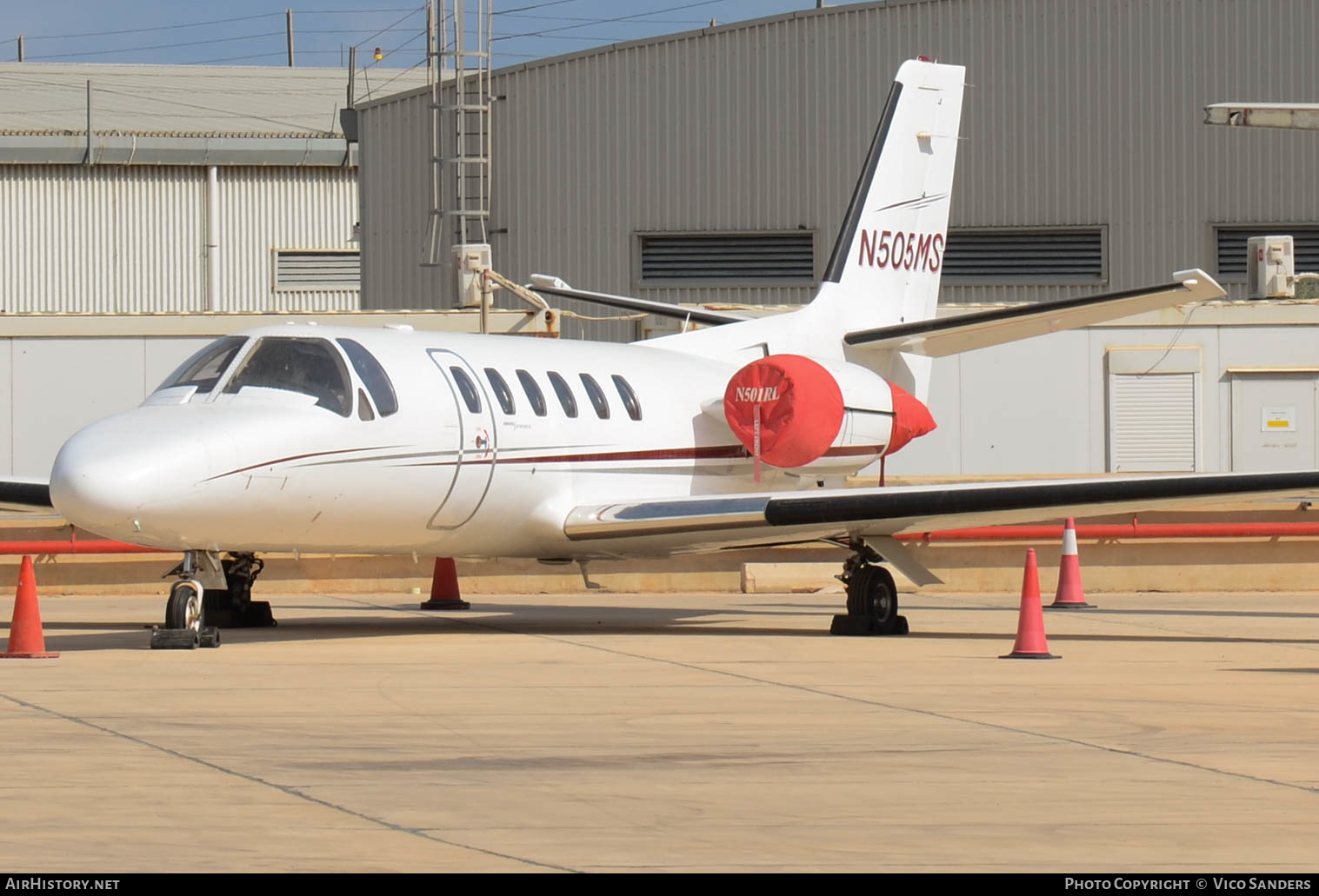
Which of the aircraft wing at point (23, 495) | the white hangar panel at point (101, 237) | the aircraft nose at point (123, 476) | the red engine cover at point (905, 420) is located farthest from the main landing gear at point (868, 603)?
the white hangar panel at point (101, 237)

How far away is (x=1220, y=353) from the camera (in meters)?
21.7

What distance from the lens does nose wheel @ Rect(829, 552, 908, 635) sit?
47.1 feet

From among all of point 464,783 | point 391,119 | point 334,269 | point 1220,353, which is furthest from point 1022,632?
point 334,269

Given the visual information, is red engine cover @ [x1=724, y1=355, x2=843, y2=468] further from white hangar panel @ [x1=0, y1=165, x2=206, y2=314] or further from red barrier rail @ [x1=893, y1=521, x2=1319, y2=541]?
white hangar panel @ [x1=0, y1=165, x2=206, y2=314]

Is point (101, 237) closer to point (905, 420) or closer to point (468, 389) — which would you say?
point (905, 420)

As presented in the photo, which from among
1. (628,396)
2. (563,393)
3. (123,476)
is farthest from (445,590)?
(123,476)

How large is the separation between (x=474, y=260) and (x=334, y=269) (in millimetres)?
21367

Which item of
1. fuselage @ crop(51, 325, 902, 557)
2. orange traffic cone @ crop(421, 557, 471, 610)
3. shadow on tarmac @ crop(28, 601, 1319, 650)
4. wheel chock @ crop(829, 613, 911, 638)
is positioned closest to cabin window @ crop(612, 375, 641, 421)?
fuselage @ crop(51, 325, 902, 557)

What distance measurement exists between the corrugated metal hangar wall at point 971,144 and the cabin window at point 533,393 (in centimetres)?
1589

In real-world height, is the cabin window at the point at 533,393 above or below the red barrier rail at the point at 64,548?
above

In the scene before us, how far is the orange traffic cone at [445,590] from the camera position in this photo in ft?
56.6

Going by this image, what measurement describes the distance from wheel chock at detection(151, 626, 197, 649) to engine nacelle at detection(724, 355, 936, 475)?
5580 mm

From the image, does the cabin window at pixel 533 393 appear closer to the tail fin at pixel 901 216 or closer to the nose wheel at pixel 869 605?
the nose wheel at pixel 869 605

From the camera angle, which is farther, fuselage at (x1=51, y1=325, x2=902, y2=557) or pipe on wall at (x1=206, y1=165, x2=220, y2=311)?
pipe on wall at (x1=206, y1=165, x2=220, y2=311)
